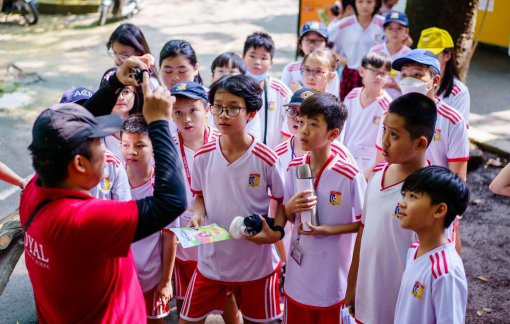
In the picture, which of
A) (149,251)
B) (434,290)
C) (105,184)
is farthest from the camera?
(149,251)

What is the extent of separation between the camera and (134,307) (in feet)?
7.12

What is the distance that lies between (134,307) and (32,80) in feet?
27.9

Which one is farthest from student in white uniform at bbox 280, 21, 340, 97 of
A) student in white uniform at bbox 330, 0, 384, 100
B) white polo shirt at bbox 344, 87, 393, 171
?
white polo shirt at bbox 344, 87, 393, 171

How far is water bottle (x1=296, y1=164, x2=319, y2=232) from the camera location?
9.31ft

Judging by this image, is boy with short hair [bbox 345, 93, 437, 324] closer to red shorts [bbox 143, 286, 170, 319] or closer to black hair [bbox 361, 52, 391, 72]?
red shorts [bbox 143, 286, 170, 319]

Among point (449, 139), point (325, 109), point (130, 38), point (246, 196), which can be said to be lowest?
point (246, 196)

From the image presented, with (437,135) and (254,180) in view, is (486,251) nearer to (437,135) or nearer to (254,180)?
(437,135)

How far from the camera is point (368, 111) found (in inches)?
179

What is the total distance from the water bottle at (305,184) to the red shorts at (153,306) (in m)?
1.20

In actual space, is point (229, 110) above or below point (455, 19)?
below

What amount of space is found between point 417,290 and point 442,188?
0.51 meters

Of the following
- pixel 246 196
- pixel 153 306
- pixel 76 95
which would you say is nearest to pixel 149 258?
pixel 153 306

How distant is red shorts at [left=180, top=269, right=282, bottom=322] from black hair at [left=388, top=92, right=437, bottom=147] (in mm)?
1334

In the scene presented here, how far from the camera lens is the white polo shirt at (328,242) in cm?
295
